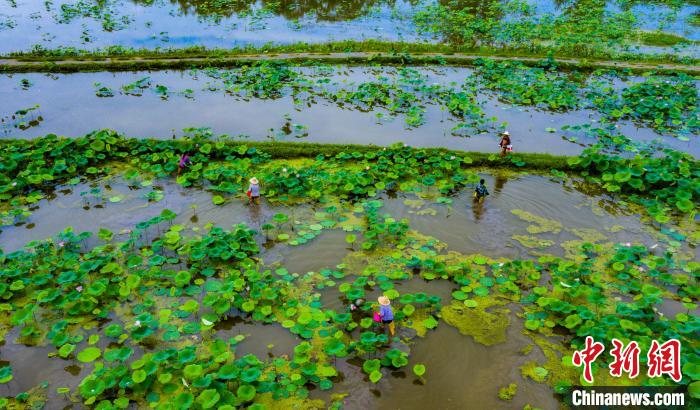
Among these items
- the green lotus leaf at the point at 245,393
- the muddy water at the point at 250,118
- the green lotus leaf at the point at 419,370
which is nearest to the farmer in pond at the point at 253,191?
the muddy water at the point at 250,118

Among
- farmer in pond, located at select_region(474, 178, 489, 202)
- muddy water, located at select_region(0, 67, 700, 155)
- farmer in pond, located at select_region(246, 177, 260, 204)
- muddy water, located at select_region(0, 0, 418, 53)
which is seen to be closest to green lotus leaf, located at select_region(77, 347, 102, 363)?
farmer in pond, located at select_region(246, 177, 260, 204)

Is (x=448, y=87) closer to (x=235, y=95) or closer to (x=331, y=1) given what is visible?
(x=235, y=95)

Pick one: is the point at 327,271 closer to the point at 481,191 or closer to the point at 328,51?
the point at 481,191

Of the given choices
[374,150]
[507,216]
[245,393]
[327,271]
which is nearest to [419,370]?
[245,393]

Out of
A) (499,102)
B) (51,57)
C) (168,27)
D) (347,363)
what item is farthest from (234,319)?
(168,27)

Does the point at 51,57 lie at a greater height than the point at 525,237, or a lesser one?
greater

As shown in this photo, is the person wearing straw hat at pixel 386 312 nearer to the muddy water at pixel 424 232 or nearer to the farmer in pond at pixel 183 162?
the muddy water at pixel 424 232
